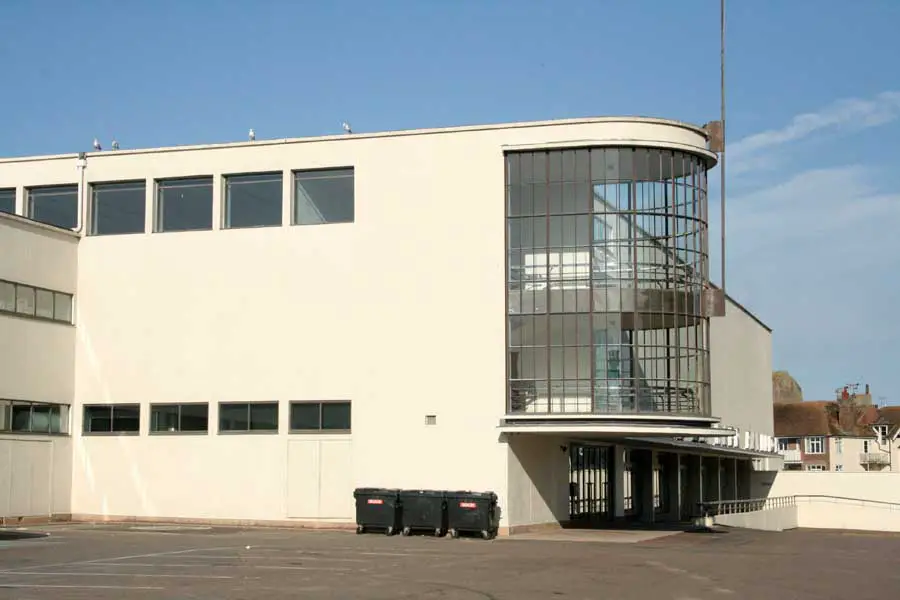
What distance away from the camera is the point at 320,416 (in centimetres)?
3453

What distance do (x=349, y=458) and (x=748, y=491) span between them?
44369 mm

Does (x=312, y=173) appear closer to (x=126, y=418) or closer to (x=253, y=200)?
(x=253, y=200)

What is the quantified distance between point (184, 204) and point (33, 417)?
7.88 m

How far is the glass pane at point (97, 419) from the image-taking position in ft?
120

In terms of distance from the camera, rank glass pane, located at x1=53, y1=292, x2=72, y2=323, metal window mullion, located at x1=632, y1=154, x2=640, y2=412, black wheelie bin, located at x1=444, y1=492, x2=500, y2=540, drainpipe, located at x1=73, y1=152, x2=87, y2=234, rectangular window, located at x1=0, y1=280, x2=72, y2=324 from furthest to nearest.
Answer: drainpipe, located at x1=73, y1=152, x2=87, y2=234, glass pane, located at x1=53, y1=292, x2=72, y2=323, rectangular window, located at x1=0, y1=280, x2=72, y2=324, metal window mullion, located at x1=632, y1=154, x2=640, y2=412, black wheelie bin, located at x1=444, y1=492, x2=500, y2=540

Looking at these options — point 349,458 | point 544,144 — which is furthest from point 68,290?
point 544,144

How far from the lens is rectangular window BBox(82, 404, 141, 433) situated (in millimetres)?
36219

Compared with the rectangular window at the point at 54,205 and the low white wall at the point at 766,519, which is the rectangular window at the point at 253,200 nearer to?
the rectangular window at the point at 54,205

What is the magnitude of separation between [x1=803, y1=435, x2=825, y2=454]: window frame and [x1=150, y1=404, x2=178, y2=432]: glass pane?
289 ft

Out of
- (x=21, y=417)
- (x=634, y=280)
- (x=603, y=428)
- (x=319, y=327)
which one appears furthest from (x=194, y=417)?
(x=634, y=280)

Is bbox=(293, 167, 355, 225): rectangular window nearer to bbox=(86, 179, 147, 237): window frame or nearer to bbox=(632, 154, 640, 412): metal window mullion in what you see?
bbox=(86, 179, 147, 237): window frame

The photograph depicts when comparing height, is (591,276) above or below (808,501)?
above

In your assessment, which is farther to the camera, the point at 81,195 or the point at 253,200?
the point at 81,195

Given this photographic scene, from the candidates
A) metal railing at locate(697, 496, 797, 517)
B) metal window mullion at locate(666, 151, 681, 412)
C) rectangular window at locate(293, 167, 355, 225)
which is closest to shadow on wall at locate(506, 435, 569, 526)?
metal window mullion at locate(666, 151, 681, 412)
